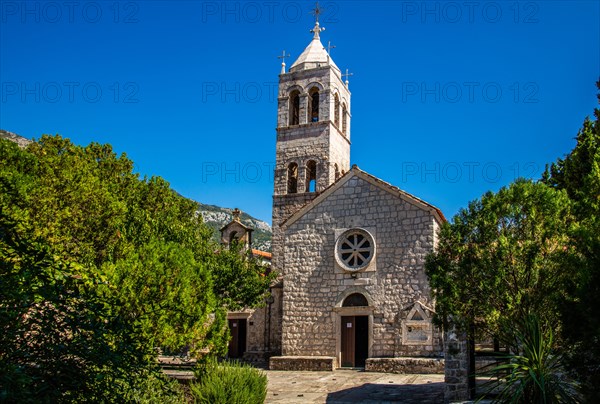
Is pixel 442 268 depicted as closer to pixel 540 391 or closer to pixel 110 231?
pixel 540 391

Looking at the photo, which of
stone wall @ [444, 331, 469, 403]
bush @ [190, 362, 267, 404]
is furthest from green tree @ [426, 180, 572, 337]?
bush @ [190, 362, 267, 404]

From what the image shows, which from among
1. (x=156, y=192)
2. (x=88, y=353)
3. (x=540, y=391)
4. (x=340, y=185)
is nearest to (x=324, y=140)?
(x=340, y=185)

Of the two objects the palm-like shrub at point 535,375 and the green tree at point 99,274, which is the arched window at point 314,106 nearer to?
the green tree at point 99,274

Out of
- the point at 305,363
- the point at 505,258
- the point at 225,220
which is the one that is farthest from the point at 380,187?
the point at 225,220

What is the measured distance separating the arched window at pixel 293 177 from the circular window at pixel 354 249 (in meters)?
7.85

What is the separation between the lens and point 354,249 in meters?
21.1

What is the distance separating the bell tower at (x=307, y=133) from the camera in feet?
91.1

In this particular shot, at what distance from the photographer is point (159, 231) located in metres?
19.3

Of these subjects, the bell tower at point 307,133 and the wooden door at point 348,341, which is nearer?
the wooden door at point 348,341

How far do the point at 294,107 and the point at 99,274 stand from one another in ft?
70.3

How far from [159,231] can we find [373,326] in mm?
8826

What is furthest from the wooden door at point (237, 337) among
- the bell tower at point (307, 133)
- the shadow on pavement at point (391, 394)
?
the shadow on pavement at point (391, 394)

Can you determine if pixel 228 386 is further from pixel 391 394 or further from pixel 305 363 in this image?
pixel 305 363

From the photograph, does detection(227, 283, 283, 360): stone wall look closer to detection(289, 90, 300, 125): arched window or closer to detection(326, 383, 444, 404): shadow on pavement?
detection(326, 383, 444, 404): shadow on pavement
